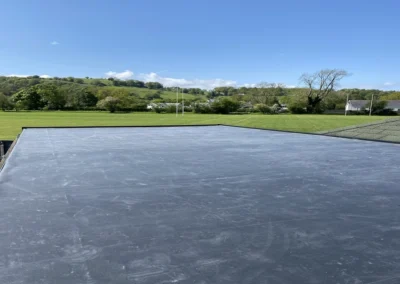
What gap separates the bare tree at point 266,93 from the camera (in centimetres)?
4747

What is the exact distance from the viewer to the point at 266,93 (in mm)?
49219

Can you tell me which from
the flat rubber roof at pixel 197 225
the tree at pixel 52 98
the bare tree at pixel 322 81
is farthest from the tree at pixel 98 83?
the flat rubber roof at pixel 197 225

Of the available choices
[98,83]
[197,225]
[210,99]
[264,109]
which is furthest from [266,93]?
[197,225]

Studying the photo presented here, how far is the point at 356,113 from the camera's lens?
38.1 meters

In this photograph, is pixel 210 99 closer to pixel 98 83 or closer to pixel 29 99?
pixel 29 99

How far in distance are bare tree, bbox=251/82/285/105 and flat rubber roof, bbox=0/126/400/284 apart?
4550 centimetres

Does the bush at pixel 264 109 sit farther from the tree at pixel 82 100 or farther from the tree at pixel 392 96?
the tree at pixel 82 100

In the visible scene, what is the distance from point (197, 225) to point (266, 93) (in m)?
49.7

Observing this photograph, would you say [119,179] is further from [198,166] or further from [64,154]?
[64,154]

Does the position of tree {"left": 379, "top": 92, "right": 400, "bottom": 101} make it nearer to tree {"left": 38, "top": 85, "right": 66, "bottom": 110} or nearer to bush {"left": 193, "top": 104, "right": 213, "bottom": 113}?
bush {"left": 193, "top": 104, "right": 213, "bottom": 113}

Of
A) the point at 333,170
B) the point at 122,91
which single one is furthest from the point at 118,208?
the point at 122,91

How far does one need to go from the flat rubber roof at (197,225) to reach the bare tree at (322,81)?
43.4 m

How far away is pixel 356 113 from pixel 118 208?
42.2 meters

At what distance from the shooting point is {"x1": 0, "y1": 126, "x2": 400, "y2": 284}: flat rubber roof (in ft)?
3.99
